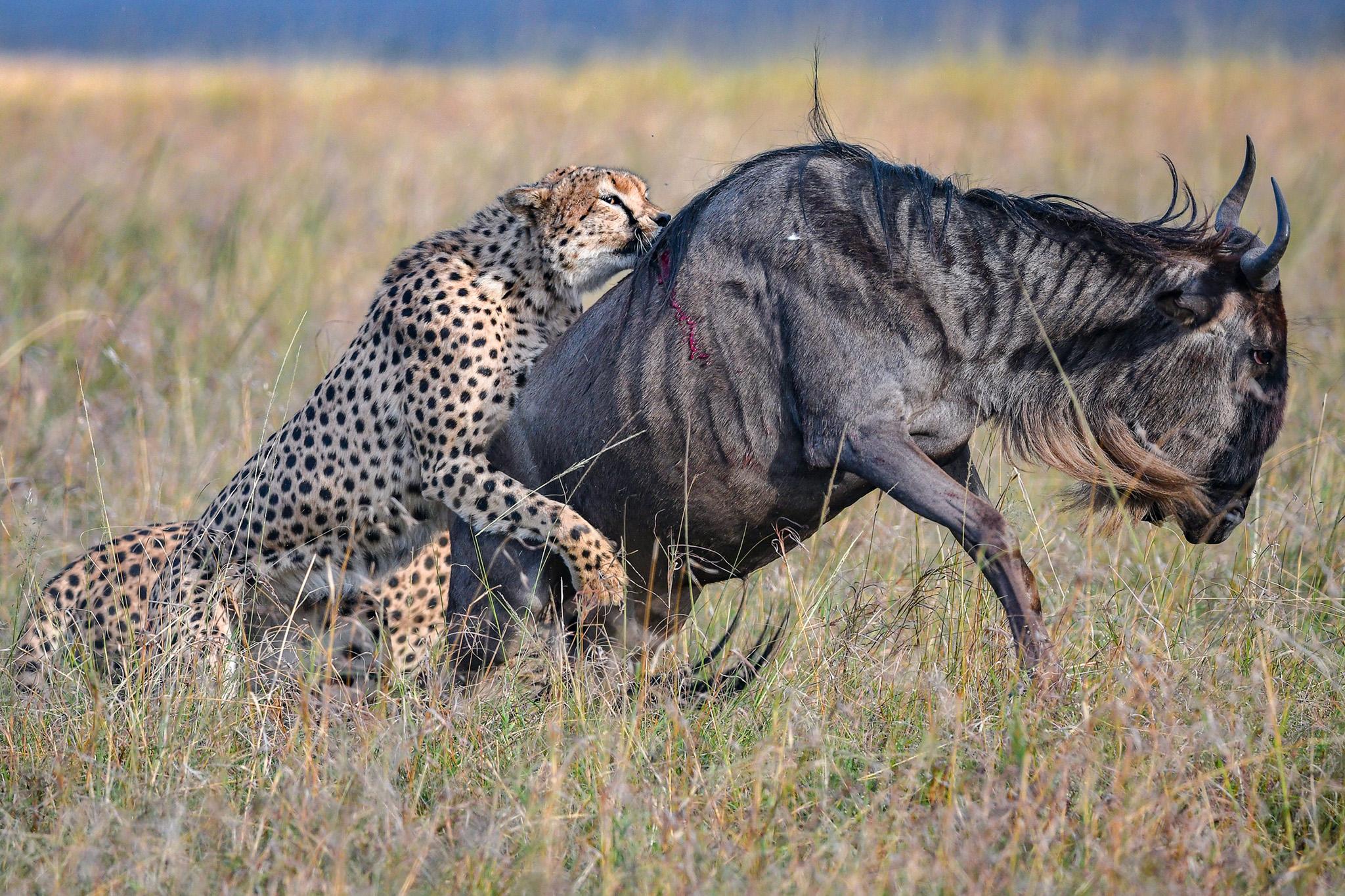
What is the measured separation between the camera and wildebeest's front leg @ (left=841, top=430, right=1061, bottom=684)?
2740 millimetres

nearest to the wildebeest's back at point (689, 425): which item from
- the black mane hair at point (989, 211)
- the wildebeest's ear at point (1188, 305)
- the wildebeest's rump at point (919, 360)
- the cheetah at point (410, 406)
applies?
the wildebeest's rump at point (919, 360)

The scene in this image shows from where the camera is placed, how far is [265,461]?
377cm

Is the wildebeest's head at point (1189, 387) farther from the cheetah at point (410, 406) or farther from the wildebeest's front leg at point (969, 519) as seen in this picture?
the cheetah at point (410, 406)

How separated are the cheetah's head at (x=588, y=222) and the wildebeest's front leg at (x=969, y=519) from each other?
1.15 meters

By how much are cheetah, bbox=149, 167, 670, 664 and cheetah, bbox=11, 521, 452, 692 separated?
0.09m

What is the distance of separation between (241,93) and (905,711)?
1139cm

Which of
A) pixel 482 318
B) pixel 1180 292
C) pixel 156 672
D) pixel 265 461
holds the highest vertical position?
pixel 1180 292

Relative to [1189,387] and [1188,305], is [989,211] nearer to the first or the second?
[1188,305]

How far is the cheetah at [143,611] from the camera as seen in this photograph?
358 cm

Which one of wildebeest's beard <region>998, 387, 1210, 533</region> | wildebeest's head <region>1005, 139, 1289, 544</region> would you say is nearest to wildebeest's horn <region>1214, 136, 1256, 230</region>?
wildebeest's head <region>1005, 139, 1289, 544</region>

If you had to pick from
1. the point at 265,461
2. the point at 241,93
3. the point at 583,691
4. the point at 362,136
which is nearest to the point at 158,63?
the point at 241,93

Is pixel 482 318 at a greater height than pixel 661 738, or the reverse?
pixel 482 318

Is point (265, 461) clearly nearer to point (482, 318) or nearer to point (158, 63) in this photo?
point (482, 318)

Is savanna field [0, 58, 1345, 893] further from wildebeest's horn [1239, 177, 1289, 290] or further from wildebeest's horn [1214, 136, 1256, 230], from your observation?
wildebeest's horn [1214, 136, 1256, 230]
